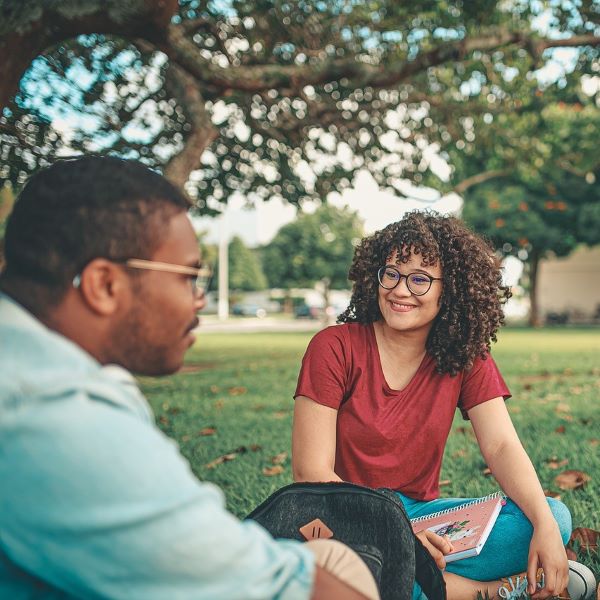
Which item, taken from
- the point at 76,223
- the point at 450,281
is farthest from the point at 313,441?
the point at 76,223

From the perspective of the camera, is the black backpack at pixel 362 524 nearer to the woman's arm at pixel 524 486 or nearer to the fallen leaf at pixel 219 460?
the woman's arm at pixel 524 486

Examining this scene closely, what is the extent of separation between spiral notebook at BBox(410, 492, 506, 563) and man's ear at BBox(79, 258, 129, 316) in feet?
5.16

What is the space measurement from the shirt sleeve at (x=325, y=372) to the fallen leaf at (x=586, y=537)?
4.29 feet

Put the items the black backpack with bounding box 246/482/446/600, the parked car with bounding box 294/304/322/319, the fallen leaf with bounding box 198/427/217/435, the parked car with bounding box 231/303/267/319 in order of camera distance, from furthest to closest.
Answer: the parked car with bounding box 231/303/267/319
the parked car with bounding box 294/304/322/319
the fallen leaf with bounding box 198/427/217/435
the black backpack with bounding box 246/482/446/600

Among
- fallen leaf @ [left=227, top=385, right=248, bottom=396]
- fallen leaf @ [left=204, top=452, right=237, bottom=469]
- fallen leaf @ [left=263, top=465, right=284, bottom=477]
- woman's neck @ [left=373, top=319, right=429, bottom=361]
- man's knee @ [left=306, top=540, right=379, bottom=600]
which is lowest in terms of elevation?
fallen leaf @ [left=227, top=385, right=248, bottom=396]

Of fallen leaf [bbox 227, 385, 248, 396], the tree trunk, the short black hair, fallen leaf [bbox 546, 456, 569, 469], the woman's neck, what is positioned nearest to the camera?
the short black hair

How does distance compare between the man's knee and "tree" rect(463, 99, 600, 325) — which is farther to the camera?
"tree" rect(463, 99, 600, 325)

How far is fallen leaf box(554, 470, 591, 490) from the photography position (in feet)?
13.4

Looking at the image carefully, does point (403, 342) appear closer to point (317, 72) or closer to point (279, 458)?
point (279, 458)

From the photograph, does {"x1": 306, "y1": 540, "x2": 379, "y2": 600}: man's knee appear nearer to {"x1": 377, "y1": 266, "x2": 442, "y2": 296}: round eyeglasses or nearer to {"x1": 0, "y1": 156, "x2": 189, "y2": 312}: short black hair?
{"x1": 0, "y1": 156, "x2": 189, "y2": 312}: short black hair

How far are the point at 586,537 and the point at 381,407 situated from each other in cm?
120

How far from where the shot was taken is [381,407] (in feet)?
9.12

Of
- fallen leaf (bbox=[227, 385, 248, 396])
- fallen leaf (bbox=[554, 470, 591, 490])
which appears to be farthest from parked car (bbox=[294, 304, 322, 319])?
fallen leaf (bbox=[554, 470, 591, 490])

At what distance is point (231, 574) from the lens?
1.15 metres
